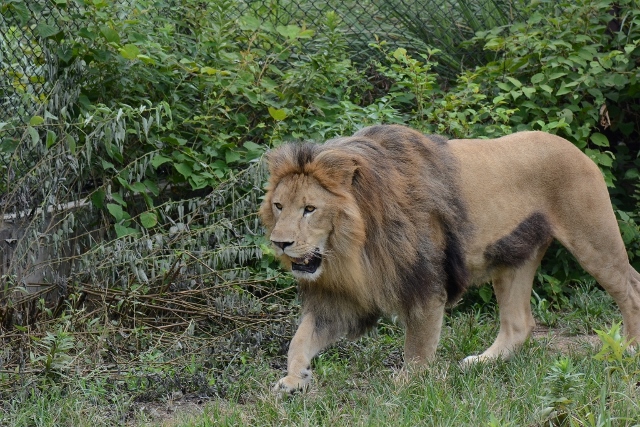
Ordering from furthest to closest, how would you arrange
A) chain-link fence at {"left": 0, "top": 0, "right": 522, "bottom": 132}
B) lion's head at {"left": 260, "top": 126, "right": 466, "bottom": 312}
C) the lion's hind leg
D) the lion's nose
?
chain-link fence at {"left": 0, "top": 0, "right": 522, "bottom": 132}
the lion's hind leg
lion's head at {"left": 260, "top": 126, "right": 466, "bottom": 312}
the lion's nose

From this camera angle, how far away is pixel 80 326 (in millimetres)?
5312

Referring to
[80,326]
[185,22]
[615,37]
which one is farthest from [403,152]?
[615,37]

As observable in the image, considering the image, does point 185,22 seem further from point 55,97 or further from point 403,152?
point 403,152

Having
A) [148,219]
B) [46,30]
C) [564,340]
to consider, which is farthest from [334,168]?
[46,30]

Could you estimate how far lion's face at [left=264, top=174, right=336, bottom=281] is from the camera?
4316mm

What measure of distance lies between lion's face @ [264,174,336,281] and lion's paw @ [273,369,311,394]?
0.43m

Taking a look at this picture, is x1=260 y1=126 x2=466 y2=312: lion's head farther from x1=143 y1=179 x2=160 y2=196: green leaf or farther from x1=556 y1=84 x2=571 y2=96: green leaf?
x1=556 y1=84 x2=571 y2=96: green leaf

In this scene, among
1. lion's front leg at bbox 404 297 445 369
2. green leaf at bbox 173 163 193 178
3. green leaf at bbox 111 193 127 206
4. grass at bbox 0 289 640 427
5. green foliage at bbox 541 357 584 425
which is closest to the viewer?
green foliage at bbox 541 357 584 425

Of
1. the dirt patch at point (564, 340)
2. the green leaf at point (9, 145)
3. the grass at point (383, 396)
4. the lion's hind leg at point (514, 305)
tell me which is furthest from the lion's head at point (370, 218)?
the green leaf at point (9, 145)

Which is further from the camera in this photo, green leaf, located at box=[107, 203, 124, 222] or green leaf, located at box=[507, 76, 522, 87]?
green leaf, located at box=[507, 76, 522, 87]

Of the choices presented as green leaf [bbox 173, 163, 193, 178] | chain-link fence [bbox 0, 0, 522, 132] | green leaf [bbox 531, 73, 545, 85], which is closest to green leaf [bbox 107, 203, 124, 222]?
green leaf [bbox 173, 163, 193, 178]

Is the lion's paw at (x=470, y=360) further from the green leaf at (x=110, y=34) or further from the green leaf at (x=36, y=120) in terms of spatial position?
the green leaf at (x=110, y=34)

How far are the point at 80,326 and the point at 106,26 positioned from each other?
1.78 metres

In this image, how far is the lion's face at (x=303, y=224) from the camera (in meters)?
4.32
